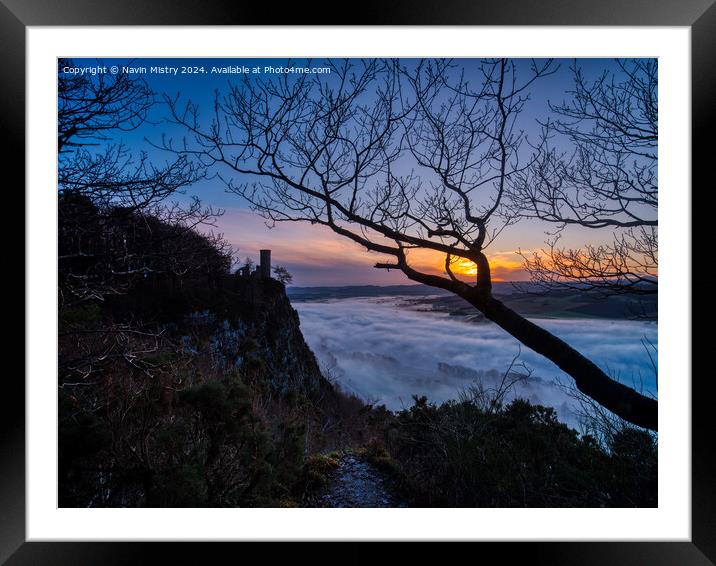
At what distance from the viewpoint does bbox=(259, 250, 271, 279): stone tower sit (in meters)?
2.08

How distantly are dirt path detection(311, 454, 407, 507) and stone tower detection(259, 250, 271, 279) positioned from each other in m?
1.50

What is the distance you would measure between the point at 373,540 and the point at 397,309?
1361 mm

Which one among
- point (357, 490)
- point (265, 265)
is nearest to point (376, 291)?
point (265, 265)

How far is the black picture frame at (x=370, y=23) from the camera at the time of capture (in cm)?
147

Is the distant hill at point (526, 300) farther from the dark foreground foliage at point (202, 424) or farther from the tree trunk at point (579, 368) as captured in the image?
the dark foreground foliage at point (202, 424)

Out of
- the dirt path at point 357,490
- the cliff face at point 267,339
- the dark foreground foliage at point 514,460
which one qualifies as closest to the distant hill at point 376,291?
the cliff face at point 267,339

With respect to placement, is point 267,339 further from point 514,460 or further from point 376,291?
point 514,460

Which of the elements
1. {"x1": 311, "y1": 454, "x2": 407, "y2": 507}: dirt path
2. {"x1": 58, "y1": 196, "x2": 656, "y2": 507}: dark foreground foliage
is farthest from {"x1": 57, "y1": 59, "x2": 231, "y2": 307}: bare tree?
{"x1": 311, "y1": 454, "x2": 407, "y2": 507}: dirt path

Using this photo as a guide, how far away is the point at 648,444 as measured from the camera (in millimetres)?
1735

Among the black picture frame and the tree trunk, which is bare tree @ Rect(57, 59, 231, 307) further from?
the tree trunk

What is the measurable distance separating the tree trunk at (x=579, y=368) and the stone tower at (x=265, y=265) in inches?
59.7

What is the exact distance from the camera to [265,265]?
2105 millimetres
